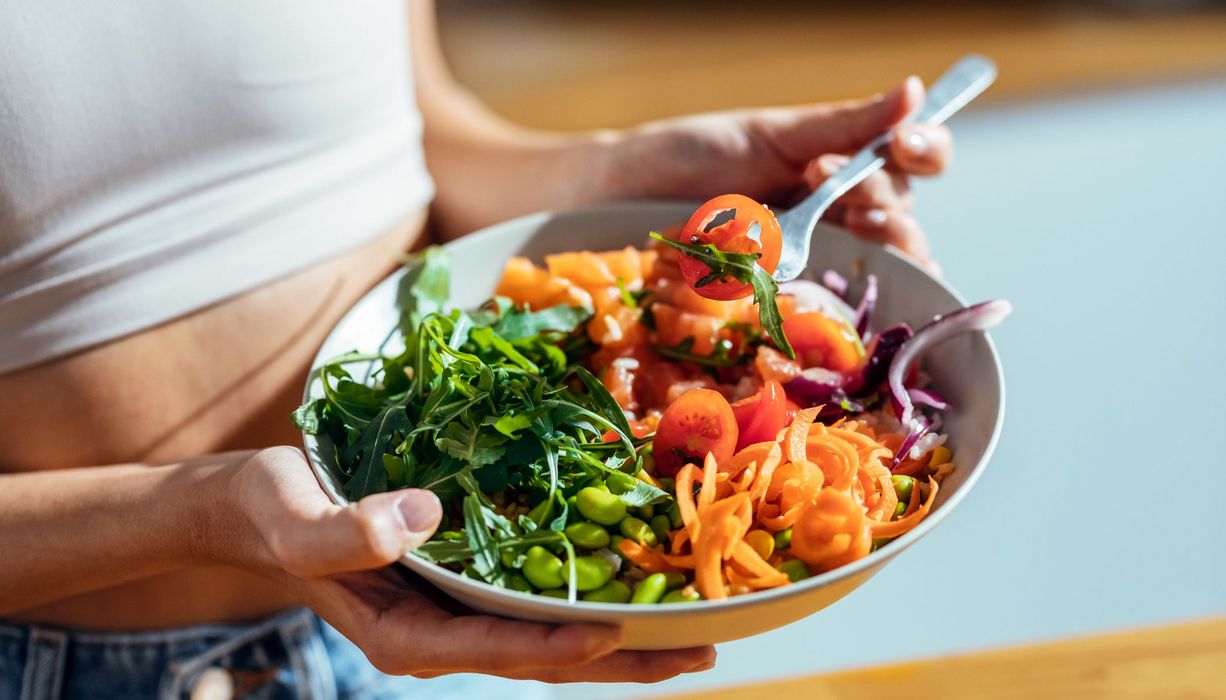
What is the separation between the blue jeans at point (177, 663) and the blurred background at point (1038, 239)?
61 cm

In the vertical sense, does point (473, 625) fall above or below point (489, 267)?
below

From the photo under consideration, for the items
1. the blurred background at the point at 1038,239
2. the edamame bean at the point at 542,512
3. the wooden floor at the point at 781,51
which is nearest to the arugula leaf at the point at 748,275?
the edamame bean at the point at 542,512

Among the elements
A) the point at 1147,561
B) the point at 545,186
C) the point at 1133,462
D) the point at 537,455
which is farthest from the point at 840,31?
the point at 537,455

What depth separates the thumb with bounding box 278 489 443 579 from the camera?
34.8 inches

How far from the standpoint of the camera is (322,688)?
1419mm

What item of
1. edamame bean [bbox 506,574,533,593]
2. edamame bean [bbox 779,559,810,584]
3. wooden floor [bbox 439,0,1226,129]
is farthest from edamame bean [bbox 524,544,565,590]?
wooden floor [bbox 439,0,1226,129]

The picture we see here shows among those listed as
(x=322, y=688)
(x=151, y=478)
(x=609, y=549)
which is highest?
(x=609, y=549)

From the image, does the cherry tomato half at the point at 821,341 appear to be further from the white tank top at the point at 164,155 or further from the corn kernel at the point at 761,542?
the white tank top at the point at 164,155

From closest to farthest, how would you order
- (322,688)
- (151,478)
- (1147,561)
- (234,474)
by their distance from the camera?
(234,474), (151,478), (322,688), (1147,561)

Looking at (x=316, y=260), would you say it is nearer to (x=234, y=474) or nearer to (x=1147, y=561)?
(x=234, y=474)

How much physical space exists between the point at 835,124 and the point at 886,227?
0.61ft

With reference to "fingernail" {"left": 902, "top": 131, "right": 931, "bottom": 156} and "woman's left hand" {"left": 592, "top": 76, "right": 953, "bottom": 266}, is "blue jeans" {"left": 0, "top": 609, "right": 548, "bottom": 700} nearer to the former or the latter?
"woman's left hand" {"left": 592, "top": 76, "right": 953, "bottom": 266}

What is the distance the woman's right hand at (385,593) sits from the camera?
0.90m

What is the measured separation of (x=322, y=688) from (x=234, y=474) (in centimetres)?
47
